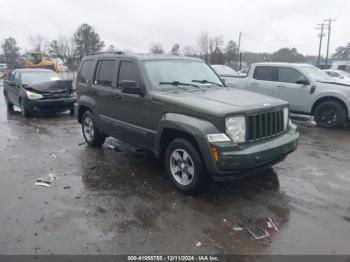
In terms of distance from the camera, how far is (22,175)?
536 centimetres

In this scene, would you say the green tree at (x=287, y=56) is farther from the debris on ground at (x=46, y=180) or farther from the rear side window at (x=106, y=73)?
the debris on ground at (x=46, y=180)

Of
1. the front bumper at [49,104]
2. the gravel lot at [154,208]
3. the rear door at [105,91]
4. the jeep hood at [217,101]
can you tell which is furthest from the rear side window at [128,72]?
the front bumper at [49,104]

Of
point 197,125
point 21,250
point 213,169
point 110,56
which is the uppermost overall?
point 110,56

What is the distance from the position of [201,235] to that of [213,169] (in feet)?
2.78

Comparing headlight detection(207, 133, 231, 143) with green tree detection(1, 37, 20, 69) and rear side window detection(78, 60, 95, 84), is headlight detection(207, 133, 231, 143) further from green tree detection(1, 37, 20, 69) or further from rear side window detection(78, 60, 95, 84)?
green tree detection(1, 37, 20, 69)

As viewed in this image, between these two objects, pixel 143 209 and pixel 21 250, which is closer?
pixel 21 250

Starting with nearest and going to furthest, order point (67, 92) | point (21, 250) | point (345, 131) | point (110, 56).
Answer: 1. point (21, 250)
2. point (110, 56)
3. point (345, 131)
4. point (67, 92)

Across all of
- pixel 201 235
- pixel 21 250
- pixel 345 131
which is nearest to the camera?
pixel 21 250

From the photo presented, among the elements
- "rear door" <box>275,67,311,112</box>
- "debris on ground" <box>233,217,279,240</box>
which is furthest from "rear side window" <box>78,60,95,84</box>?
"rear door" <box>275,67,311,112</box>

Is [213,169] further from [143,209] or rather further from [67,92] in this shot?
[67,92]

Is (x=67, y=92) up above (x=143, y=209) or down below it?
above

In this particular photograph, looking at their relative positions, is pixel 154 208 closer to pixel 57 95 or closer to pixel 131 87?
pixel 131 87

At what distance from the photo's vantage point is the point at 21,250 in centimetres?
325

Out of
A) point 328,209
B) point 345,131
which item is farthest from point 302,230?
point 345,131
